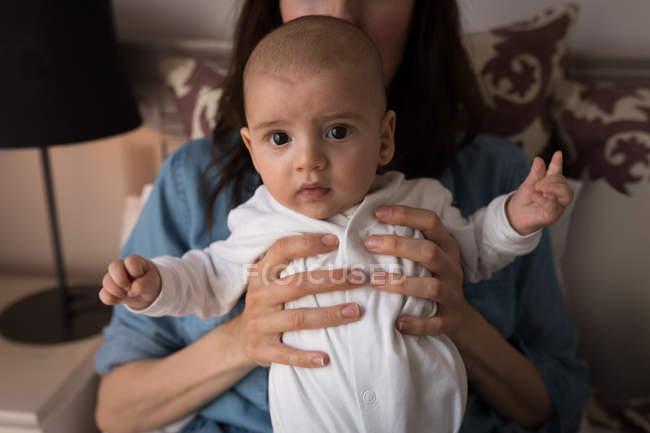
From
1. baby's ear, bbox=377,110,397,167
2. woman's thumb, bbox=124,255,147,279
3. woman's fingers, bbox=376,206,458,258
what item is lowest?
woman's thumb, bbox=124,255,147,279

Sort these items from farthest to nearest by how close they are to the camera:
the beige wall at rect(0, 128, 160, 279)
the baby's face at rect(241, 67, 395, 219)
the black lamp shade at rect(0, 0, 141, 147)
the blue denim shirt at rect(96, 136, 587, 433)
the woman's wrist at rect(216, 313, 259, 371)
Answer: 1. the beige wall at rect(0, 128, 160, 279)
2. the black lamp shade at rect(0, 0, 141, 147)
3. the blue denim shirt at rect(96, 136, 587, 433)
4. the woman's wrist at rect(216, 313, 259, 371)
5. the baby's face at rect(241, 67, 395, 219)

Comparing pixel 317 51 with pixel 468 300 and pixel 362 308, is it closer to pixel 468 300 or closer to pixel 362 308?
pixel 362 308

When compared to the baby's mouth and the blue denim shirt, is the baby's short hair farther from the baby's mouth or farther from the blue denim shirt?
the blue denim shirt

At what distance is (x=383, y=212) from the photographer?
0.70 m

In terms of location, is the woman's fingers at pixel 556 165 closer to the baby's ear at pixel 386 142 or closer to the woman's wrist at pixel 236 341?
the baby's ear at pixel 386 142

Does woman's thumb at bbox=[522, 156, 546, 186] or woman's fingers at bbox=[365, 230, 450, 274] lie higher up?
woman's thumb at bbox=[522, 156, 546, 186]

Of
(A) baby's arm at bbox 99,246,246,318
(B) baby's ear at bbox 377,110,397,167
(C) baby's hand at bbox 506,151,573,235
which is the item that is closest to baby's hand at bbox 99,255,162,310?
(A) baby's arm at bbox 99,246,246,318

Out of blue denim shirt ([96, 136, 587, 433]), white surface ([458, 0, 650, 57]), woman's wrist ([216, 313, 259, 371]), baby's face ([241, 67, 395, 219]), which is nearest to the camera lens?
baby's face ([241, 67, 395, 219])

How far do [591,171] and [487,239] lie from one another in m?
0.61

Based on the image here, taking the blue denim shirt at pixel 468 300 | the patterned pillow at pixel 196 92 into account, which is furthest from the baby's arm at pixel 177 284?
the patterned pillow at pixel 196 92

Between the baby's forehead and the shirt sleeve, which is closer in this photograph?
the baby's forehead

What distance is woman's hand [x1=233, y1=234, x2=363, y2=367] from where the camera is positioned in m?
0.66

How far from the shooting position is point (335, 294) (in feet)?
2.22

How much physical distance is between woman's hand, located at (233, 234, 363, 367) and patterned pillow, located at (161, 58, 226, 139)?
64 cm
